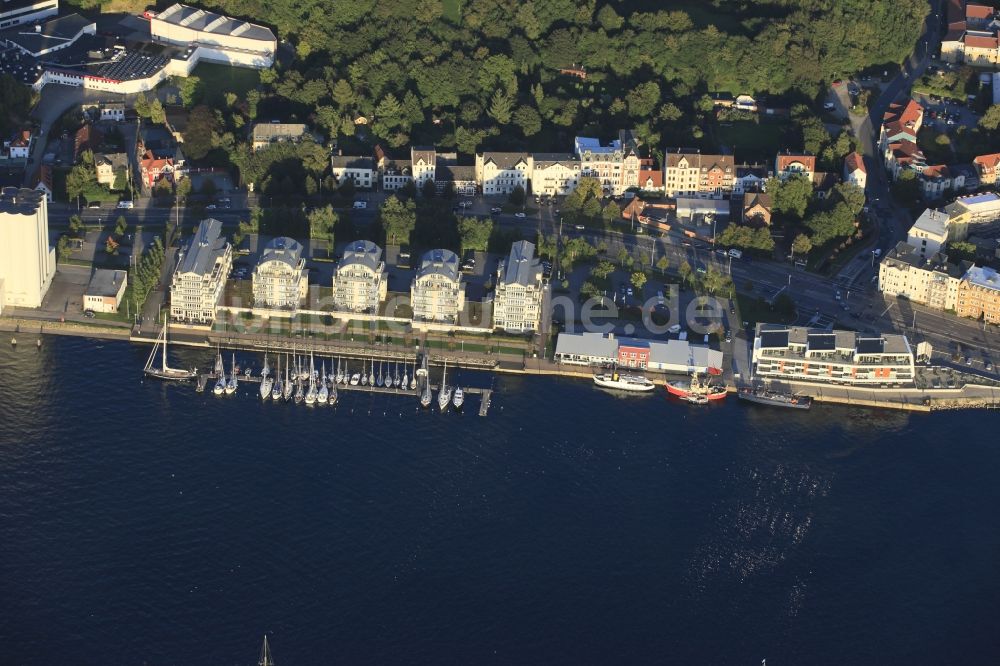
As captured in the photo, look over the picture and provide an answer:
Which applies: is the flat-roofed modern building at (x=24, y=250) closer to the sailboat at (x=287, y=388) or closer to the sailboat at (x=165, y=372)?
the sailboat at (x=165, y=372)

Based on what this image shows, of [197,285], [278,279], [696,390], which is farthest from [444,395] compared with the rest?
[197,285]

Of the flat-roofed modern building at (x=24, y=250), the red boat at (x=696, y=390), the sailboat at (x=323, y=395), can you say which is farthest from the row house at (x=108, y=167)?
the red boat at (x=696, y=390)

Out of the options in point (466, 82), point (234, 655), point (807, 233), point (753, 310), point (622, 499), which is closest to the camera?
point (234, 655)

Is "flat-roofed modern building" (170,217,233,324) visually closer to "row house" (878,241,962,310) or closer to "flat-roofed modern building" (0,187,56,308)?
"flat-roofed modern building" (0,187,56,308)

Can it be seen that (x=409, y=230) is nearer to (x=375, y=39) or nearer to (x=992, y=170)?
(x=375, y=39)

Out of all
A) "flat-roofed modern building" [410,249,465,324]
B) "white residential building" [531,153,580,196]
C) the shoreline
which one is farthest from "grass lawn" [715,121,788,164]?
"flat-roofed modern building" [410,249,465,324]

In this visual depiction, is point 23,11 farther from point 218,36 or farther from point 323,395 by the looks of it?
point 323,395

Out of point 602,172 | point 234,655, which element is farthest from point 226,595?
point 602,172
